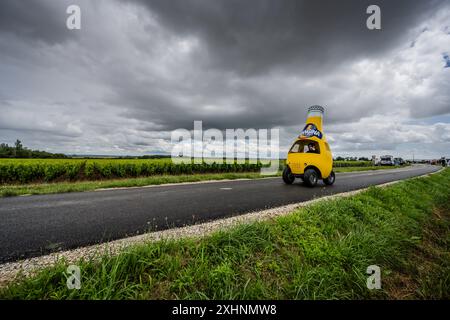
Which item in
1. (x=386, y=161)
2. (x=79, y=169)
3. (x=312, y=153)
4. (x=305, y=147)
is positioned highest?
(x=305, y=147)

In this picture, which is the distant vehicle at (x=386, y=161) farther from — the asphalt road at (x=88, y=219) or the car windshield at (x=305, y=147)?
the asphalt road at (x=88, y=219)

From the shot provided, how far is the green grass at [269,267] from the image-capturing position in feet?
5.90

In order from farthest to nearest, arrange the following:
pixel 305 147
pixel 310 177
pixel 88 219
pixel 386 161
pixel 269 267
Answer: pixel 386 161, pixel 305 147, pixel 310 177, pixel 88 219, pixel 269 267

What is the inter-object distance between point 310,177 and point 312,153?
3.61 feet

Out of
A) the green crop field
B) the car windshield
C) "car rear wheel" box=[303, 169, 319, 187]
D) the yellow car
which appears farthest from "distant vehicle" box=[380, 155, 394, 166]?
the car windshield

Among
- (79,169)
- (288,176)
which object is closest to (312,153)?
(288,176)

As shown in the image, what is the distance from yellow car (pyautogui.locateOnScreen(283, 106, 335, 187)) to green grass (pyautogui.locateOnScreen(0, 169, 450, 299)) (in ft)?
16.8

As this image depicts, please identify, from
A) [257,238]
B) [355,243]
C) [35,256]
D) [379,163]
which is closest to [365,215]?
[355,243]

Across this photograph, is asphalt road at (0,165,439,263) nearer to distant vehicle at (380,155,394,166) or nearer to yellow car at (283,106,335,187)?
yellow car at (283,106,335,187)

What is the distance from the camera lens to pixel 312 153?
8.56m

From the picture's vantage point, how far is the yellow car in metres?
8.55

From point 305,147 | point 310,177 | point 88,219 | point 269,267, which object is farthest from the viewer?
point 305,147

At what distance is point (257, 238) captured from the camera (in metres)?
2.76

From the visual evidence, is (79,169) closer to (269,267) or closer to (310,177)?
Answer: (310,177)
